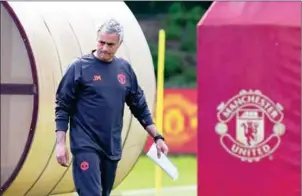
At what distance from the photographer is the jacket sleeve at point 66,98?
19.3 ft

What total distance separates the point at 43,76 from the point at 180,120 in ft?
36.3

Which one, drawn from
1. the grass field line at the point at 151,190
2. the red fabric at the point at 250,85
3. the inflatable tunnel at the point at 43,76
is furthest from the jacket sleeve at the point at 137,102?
the grass field line at the point at 151,190

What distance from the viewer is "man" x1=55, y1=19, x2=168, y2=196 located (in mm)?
5852

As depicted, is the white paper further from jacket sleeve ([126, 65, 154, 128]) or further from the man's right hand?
the man's right hand

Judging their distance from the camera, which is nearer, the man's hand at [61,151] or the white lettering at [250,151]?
the man's hand at [61,151]

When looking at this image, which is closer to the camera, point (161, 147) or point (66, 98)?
point (66, 98)

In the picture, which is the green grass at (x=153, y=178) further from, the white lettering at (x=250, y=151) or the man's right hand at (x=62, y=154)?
the man's right hand at (x=62, y=154)

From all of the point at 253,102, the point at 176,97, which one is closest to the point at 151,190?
the point at 253,102

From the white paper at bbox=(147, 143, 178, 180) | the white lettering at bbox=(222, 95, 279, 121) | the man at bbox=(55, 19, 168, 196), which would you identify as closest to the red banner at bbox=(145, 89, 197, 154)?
the white lettering at bbox=(222, 95, 279, 121)

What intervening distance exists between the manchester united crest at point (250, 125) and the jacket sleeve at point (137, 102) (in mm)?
1300

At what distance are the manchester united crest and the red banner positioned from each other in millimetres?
11491

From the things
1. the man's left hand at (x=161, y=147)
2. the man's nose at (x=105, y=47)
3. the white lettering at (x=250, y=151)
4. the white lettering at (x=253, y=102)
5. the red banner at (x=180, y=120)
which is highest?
the man's nose at (x=105, y=47)

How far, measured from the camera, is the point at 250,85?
7.39m

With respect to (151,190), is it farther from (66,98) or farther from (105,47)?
(105,47)
